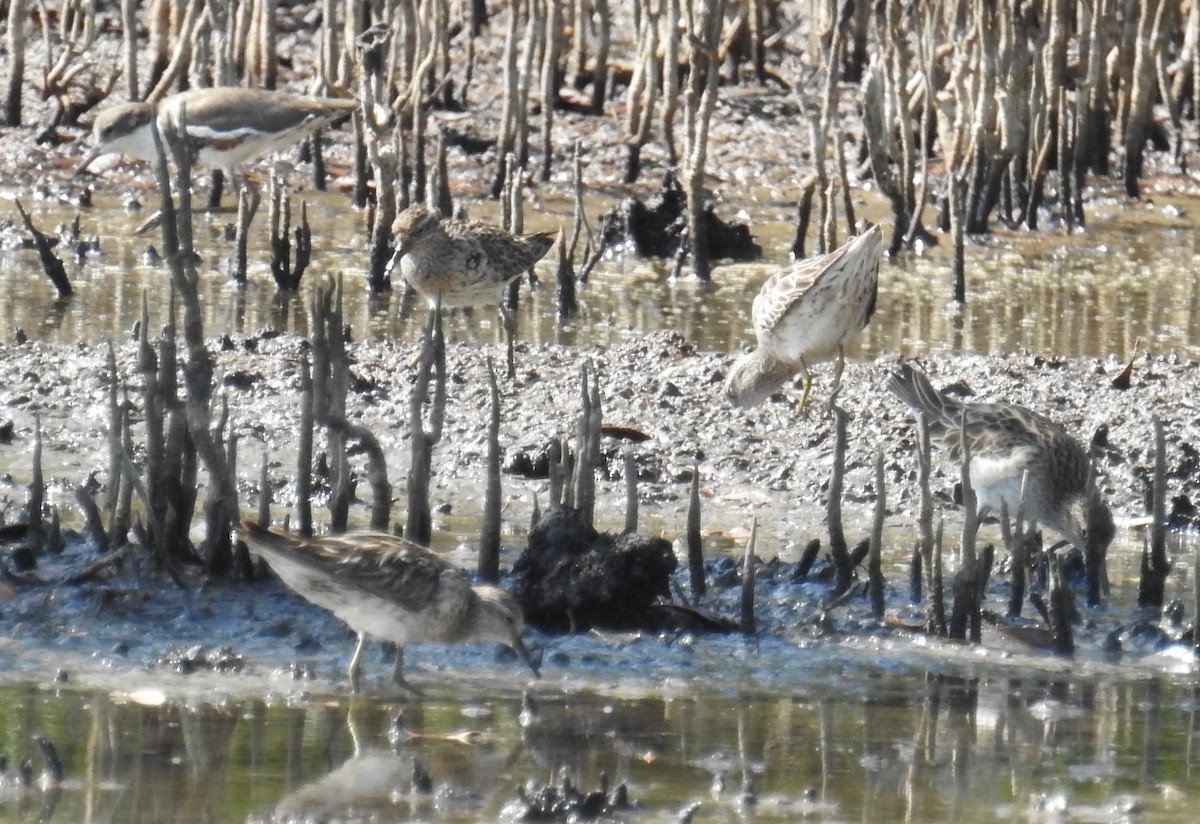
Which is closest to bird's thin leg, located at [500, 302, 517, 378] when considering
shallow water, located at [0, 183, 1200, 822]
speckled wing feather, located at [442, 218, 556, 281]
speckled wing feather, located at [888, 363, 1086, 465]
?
speckled wing feather, located at [442, 218, 556, 281]

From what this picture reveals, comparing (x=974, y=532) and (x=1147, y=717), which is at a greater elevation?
(x=974, y=532)

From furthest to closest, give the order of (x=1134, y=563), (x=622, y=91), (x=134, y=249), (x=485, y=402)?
(x=622, y=91) < (x=134, y=249) < (x=485, y=402) < (x=1134, y=563)

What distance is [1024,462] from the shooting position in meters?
7.85

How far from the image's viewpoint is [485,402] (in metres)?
9.56

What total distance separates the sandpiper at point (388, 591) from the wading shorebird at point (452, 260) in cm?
487

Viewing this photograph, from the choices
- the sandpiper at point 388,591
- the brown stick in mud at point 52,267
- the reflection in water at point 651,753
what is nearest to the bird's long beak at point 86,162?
the brown stick in mud at point 52,267

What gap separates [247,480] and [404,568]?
8.69ft

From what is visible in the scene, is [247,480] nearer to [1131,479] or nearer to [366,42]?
[1131,479]

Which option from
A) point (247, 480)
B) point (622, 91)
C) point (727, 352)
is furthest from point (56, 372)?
point (622, 91)

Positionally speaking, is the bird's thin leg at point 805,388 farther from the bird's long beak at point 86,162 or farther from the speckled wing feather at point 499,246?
the bird's long beak at point 86,162

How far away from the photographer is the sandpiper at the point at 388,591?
19.5 ft

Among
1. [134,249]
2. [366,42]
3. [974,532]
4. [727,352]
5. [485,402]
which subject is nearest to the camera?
[974,532]

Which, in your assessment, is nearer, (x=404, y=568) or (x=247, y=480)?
(x=404, y=568)

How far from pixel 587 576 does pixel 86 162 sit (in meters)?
10.5
